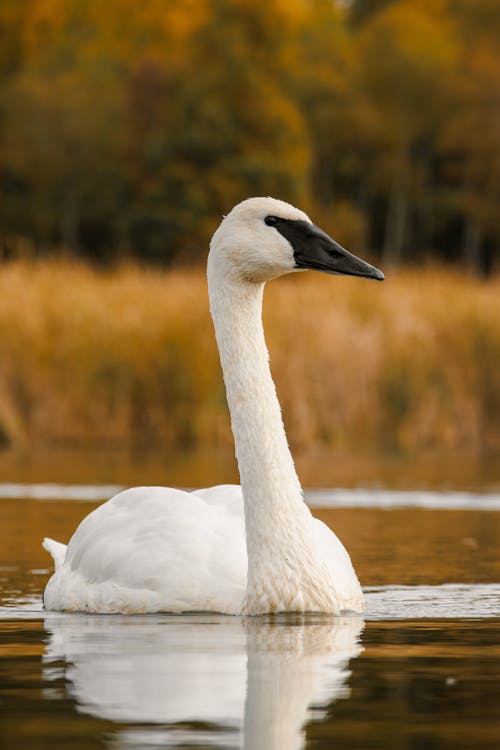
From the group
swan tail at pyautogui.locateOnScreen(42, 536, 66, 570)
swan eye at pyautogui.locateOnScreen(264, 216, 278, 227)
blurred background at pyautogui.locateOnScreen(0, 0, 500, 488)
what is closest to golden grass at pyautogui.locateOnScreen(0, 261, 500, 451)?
blurred background at pyautogui.locateOnScreen(0, 0, 500, 488)

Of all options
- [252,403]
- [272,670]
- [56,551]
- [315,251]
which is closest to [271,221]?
[315,251]

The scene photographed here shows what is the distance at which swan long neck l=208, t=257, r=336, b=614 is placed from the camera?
7.30m

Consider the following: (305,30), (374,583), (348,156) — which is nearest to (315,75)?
(348,156)

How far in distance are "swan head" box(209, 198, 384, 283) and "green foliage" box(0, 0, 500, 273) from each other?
1821 inches

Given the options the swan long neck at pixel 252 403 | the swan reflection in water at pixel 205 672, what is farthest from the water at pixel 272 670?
the swan long neck at pixel 252 403

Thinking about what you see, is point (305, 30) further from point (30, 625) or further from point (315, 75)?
point (30, 625)

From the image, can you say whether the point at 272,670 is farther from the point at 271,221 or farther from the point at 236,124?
the point at 236,124

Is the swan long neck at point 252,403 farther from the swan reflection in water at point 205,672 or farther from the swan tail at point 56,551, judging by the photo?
the swan tail at point 56,551

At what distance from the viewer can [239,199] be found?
2279 inches

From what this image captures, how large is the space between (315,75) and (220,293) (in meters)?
70.2

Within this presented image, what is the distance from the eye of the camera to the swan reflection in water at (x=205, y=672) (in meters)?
5.04

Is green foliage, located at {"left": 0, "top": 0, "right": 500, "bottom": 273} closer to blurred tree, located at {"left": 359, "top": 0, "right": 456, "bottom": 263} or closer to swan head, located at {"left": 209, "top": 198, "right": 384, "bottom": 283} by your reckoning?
blurred tree, located at {"left": 359, "top": 0, "right": 456, "bottom": 263}

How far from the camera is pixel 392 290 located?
22.4 metres

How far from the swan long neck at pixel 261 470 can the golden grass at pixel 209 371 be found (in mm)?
10596
